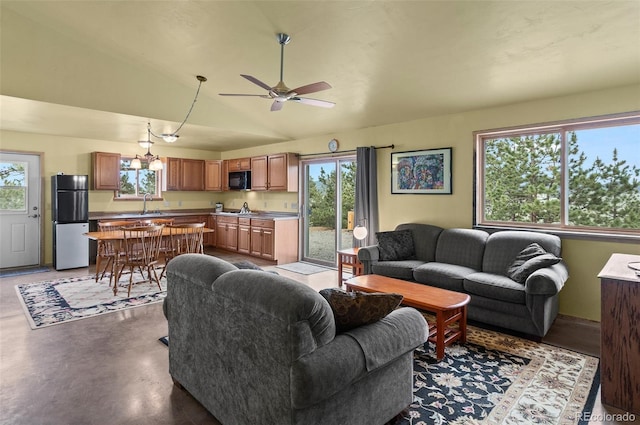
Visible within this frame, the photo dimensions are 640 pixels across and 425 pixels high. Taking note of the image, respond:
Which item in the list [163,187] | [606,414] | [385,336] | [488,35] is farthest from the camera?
[163,187]

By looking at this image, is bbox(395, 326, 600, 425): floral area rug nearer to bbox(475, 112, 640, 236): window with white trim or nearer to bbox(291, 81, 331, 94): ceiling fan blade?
bbox(475, 112, 640, 236): window with white trim

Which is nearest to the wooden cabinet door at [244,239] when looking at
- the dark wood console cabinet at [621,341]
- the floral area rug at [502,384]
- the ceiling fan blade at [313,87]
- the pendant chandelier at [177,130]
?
the pendant chandelier at [177,130]

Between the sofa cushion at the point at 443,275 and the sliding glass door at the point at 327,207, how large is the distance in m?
2.18

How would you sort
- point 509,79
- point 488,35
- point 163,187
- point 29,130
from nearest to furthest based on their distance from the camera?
point 488,35 < point 509,79 < point 29,130 < point 163,187

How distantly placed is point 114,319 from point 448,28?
4.49 m

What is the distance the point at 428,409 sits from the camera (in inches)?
88.7

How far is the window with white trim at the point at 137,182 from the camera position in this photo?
24.8 ft

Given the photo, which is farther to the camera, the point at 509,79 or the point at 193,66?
the point at 193,66

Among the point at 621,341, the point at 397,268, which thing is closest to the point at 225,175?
the point at 397,268

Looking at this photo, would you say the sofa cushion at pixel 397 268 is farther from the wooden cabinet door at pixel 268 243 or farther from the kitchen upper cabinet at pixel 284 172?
the kitchen upper cabinet at pixel 284 172

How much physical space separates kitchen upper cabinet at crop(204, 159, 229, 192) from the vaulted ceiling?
2742 mm

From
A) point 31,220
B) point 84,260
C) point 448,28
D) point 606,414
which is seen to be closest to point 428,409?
point 606,414

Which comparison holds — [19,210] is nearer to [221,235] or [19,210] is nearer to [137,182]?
[137,182]

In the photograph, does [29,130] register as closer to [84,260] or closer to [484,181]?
[84,260]
